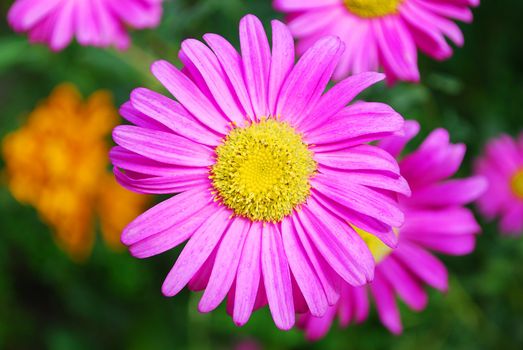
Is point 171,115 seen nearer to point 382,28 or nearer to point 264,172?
point 264,172

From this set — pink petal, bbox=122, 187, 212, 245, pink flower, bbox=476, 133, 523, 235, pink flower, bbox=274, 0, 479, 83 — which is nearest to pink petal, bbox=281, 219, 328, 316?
pink petal, bbox=122, 187, 212, 245

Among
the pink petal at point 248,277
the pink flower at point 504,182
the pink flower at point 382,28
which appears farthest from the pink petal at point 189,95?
the pink flower at point 504,182

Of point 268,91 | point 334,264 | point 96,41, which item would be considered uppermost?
point 96,41

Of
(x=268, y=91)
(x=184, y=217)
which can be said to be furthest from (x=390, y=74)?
(x=184, y=217)

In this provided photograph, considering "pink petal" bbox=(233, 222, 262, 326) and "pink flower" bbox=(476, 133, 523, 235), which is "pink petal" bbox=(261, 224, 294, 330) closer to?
"pink petal" bbox=(233, 222, 262, 326)

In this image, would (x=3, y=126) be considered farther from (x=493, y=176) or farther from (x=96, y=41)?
(x=493, y=176)

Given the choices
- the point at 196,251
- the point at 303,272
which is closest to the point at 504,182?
the point at 303,272
